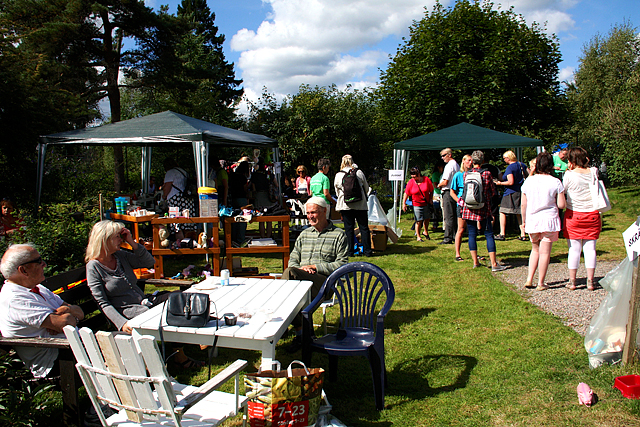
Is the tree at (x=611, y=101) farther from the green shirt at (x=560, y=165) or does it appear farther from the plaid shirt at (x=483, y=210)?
the plaid shirt at (x=483, y=210)

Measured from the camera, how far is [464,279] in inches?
238

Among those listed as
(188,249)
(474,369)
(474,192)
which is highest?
(474,192)

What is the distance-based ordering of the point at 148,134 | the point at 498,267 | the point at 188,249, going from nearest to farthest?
the point at 188,249 < the point at 498,267 < the point at 148,134

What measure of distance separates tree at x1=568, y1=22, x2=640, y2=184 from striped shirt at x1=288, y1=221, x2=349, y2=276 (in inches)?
688

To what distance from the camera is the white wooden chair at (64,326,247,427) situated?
197cm

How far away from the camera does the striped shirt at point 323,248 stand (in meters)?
4.07

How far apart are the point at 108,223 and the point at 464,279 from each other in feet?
14.9

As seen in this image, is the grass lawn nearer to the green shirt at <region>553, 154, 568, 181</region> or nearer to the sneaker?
the sneaker

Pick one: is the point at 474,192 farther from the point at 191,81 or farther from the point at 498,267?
the point at 191,81

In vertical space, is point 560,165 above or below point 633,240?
above

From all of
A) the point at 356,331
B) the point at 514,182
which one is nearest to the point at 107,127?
the point at 356,331

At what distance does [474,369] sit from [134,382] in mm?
2565

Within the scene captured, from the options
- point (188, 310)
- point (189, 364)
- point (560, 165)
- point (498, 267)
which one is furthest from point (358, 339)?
point (560, 165)

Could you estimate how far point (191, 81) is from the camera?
1667 cm
